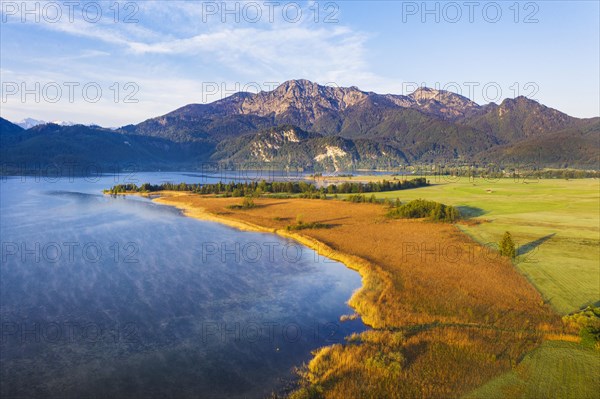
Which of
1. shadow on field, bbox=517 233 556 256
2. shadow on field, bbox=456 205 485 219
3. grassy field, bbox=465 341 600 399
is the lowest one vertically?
grassy field, bbox=465 341 600 399

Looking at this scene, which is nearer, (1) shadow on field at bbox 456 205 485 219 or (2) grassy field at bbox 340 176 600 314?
(2) grassy field at bbox 340 176 600 314

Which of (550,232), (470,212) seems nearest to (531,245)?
(550,232)

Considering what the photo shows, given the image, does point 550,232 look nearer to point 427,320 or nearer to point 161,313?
point 427,320

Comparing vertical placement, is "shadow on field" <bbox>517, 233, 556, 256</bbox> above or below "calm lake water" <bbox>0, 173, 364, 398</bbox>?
above

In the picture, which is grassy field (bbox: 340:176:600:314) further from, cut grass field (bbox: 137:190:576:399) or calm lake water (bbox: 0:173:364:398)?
calm lake water (bbox: 0:173:364:398)

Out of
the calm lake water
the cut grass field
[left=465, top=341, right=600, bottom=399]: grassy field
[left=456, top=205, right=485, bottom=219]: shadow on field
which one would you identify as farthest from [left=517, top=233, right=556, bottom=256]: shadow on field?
[left=465, top=341, right=600, bottom=399]: grassy field

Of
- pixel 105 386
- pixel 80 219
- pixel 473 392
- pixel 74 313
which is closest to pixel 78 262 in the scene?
pixel 74 313
